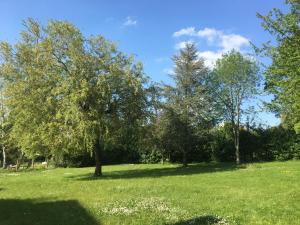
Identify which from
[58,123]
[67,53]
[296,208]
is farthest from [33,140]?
[296,208]

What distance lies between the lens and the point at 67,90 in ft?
100.0

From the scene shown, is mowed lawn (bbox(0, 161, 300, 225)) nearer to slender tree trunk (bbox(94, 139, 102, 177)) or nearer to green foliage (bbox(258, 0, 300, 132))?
green foliage (bbox(258, 0, 300, 132))

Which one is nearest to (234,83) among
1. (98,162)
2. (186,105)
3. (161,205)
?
(186,105)

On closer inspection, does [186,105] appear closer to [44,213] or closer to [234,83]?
[234,83]

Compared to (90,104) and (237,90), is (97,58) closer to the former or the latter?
(90,104)

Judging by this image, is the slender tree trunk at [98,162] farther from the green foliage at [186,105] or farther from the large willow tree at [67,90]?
the green foliage at [186,105]

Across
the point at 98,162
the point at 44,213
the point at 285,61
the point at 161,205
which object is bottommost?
the point at 44,213

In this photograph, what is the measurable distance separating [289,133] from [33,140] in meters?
29.1

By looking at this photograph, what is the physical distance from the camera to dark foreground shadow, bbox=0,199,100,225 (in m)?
13.0

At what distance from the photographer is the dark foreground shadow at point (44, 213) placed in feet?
42.6

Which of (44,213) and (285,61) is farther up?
(285,61)

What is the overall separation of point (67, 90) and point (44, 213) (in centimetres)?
1675

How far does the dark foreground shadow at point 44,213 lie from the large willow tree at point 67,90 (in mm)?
12216

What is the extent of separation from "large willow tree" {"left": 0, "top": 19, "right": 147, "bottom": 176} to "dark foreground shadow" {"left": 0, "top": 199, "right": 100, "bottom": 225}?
1222 cm
